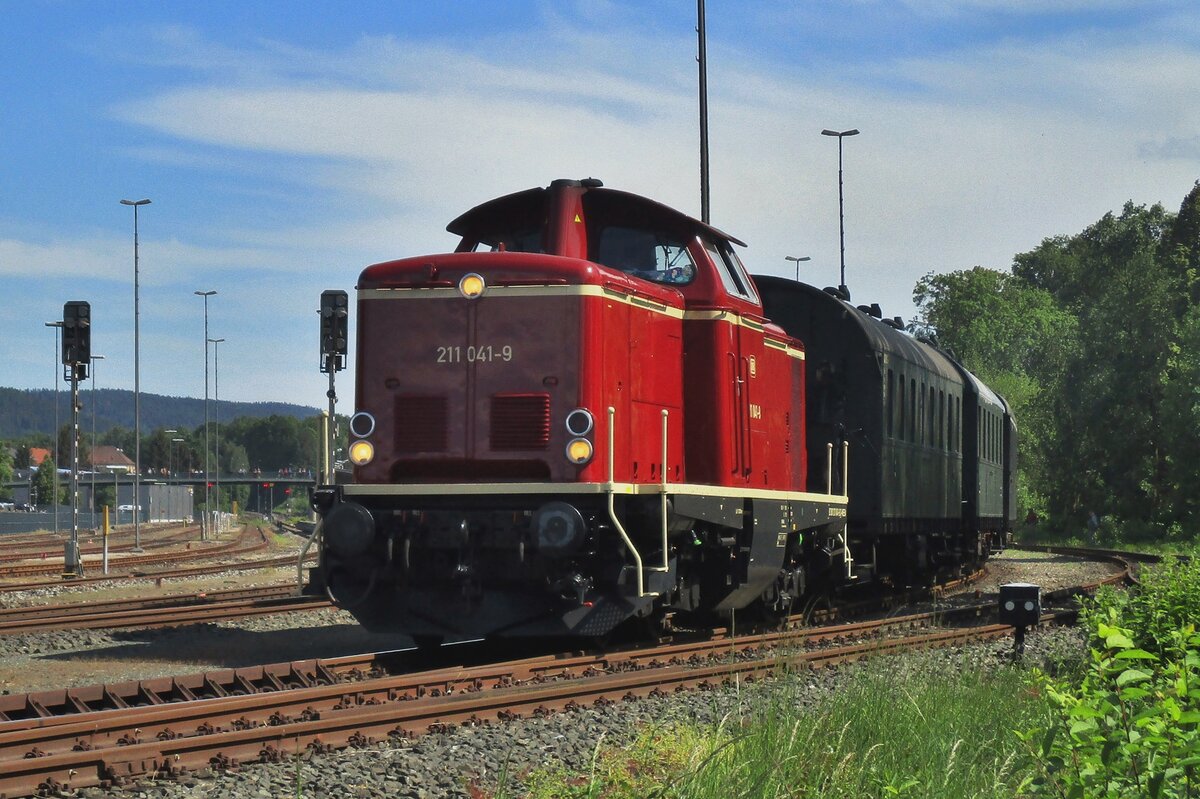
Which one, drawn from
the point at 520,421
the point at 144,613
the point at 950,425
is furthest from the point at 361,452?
the point at 950,425

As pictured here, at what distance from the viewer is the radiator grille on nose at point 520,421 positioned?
1123 centimetres

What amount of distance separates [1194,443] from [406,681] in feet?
139

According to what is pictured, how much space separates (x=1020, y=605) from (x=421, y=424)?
5691mm

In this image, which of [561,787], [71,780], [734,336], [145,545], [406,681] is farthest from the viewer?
[145,545]

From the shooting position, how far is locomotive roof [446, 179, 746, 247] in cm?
1198

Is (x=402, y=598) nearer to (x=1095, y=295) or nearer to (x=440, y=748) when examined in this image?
(x=440, y=748)

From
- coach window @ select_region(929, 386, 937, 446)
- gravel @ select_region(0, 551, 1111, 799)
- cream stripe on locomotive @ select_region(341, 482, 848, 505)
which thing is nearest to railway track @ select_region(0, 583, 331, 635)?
gravel @ select_region(0, 551, 1111, 799)

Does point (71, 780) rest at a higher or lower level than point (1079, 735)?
lower

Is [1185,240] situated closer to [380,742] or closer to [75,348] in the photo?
[75,348]

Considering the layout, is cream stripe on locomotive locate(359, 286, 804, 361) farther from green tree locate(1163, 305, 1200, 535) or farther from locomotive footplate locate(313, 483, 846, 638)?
green tree locate(1163, 305, 1200, 535)

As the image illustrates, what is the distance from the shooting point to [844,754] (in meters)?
6.64

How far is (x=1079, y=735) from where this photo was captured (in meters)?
5.22

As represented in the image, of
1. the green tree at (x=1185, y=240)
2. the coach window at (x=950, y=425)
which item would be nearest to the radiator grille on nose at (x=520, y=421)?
the coach window at (x=950, y=425)

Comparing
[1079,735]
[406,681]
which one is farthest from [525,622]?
[1079,735]
